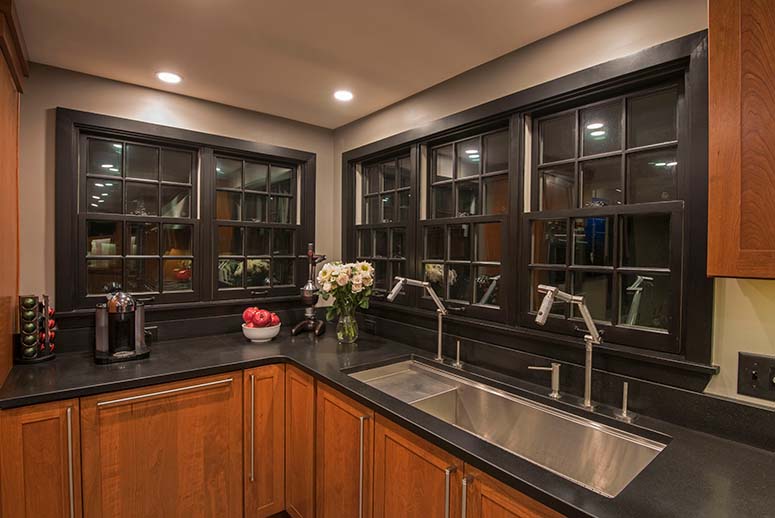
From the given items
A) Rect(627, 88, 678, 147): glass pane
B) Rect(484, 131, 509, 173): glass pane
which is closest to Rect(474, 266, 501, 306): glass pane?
Rect(484, 131, 509, 173): glass pane

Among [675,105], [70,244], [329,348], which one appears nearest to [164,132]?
[70,244]

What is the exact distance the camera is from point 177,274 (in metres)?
2.56

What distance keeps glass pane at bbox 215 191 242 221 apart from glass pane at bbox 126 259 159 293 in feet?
1.63

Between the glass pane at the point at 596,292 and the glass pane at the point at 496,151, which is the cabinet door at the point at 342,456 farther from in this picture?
the glass pane at the point at 496,151

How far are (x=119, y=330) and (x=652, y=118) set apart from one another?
2573 millimetres

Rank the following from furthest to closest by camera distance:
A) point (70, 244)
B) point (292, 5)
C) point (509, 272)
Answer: point (70, 244) < point (509, 272) < point (292, 5)

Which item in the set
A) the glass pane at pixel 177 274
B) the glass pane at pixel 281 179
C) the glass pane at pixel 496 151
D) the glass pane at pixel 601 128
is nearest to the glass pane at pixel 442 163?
the glass pane at pixel 496 151

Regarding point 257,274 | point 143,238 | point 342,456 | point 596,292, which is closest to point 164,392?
point 342,456

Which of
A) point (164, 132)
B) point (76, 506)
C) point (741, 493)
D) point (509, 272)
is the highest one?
point (164, 132)

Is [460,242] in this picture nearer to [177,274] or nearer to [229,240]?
[229,240]

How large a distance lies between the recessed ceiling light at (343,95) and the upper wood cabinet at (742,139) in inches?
69.3

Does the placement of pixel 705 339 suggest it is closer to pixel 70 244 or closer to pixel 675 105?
pixel 675 105

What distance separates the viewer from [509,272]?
1922 mm

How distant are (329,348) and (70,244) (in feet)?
4.91
